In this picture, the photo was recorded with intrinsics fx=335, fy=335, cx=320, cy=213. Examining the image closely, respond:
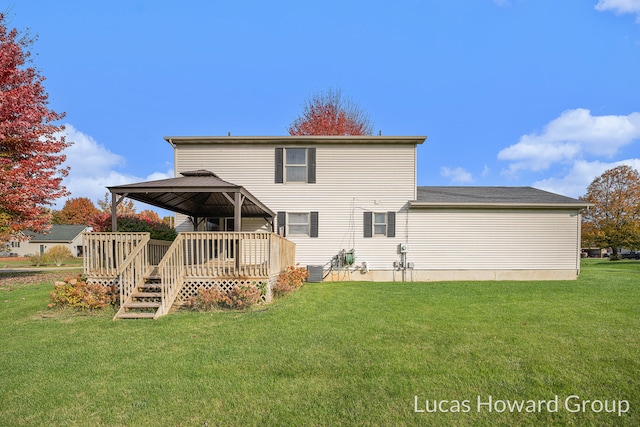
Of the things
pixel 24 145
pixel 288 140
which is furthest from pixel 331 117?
pixel 24 145

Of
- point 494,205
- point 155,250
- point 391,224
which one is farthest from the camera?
point 391,224

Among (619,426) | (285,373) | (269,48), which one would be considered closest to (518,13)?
(269,48)

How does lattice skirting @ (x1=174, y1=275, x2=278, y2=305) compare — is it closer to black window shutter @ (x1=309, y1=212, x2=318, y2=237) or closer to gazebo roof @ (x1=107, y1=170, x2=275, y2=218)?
gazebo roof @ (x1=107, y1=170, x2=275, y2=218)

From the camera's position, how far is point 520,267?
43.3 ft

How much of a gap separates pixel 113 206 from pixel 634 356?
10.6 m

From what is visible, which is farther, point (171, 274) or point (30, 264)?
point (30, 264)

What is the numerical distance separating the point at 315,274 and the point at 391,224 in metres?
3.57

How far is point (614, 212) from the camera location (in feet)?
102

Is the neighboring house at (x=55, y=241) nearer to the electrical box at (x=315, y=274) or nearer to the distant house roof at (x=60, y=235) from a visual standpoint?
the distant house roof at (x=60, y=235)

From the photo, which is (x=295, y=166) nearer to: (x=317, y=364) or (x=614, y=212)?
(x=317, y=364)

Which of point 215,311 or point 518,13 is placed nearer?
point 215,311

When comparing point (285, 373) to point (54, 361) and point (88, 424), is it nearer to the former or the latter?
point (88, 424)

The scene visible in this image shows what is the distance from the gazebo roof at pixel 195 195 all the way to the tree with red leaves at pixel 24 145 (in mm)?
5908

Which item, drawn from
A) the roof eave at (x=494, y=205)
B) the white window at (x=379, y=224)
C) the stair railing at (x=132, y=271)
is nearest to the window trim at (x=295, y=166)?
the white window at (x=379, y=224)
